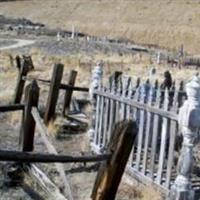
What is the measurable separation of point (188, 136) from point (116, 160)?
1.90 meters

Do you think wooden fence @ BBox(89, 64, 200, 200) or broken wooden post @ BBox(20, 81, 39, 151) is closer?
wooden fence @ BBox(89, 64, 200, 200)

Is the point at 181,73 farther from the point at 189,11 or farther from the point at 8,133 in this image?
the point at 189,11

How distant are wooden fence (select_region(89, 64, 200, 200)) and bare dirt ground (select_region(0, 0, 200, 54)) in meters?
51.0

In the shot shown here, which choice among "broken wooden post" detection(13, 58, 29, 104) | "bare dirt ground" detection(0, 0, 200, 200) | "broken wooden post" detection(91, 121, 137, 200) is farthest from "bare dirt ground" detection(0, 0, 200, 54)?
"broken wooden post" detection(91, 121, 137, 200)

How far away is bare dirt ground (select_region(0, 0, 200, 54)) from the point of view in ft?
238

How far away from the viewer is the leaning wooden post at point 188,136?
7.37 metres

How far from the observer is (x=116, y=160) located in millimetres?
5727

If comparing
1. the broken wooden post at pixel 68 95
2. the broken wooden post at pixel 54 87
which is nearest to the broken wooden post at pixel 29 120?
the broken wooden post at pixel 54 87

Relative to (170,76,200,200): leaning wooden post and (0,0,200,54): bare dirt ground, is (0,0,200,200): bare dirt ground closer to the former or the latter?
(0,0,200,54): bare dirt ground

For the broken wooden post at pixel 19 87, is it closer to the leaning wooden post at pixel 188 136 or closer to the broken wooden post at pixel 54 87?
the broken wooden post at pixel 54 87

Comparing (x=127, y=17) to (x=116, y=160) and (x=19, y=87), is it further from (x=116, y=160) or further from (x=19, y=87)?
(x=116, y=160)

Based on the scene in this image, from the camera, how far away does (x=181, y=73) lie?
2519cm

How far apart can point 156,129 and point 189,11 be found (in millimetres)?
78849

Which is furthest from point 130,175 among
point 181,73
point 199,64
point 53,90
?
point 199,64
